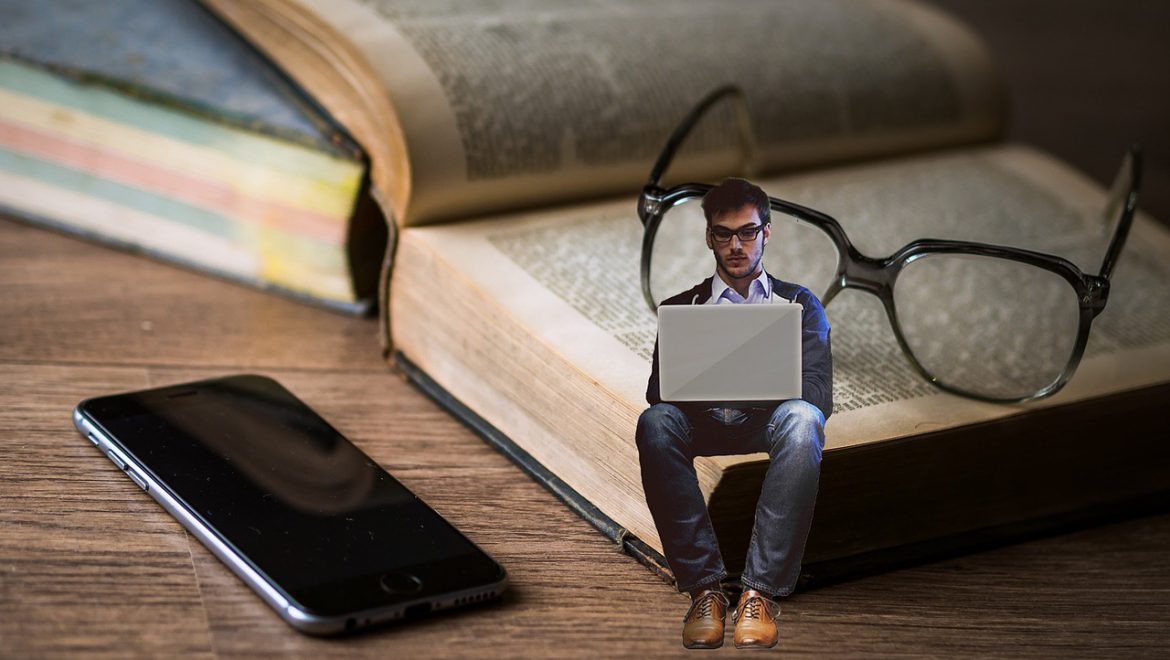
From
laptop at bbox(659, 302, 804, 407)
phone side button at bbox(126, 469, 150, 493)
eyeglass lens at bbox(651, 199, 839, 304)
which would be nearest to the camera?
laptop at bbox(659, 302, 804, 407)

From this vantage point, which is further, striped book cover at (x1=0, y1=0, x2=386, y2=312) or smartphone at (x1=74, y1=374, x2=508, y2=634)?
striped book cover at (x1=0, y1=0, x2=386, y2=312)

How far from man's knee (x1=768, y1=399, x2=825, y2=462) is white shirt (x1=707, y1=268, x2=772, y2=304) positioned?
0.12 ft

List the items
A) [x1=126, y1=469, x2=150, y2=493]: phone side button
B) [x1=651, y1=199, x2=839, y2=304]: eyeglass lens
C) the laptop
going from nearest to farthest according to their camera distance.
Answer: the laptop < [x1=126, y1=469, x2=150, y2=493]: phone side button < [x1=651, y1=199, x2=839, y2=304]: eyeglass lens

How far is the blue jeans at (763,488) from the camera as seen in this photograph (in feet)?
1.37

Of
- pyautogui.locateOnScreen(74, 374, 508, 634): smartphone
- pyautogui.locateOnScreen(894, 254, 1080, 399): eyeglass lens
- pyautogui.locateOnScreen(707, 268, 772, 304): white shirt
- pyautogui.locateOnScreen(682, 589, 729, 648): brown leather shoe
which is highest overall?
pyautogui.locateOnScreen(707, 268, 772, 304): white shirt

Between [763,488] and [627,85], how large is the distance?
0.39 m

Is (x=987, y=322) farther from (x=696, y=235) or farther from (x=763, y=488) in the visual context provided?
(x=763, y=488)

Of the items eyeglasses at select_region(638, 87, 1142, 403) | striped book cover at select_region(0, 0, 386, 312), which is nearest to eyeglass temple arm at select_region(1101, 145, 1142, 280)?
eyeglasses at select_region(638, 87, 1142, 403)

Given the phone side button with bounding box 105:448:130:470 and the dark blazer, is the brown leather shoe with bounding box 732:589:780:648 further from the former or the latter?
the phone side button with bounding box 105:448:130:470

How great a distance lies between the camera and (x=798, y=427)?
0.41 m

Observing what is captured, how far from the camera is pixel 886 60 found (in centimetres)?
87

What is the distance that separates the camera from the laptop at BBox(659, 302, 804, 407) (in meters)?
0.40

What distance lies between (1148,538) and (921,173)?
32 cm

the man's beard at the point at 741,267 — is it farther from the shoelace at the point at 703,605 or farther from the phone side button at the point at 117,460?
the phone side button at the point at 117,460
